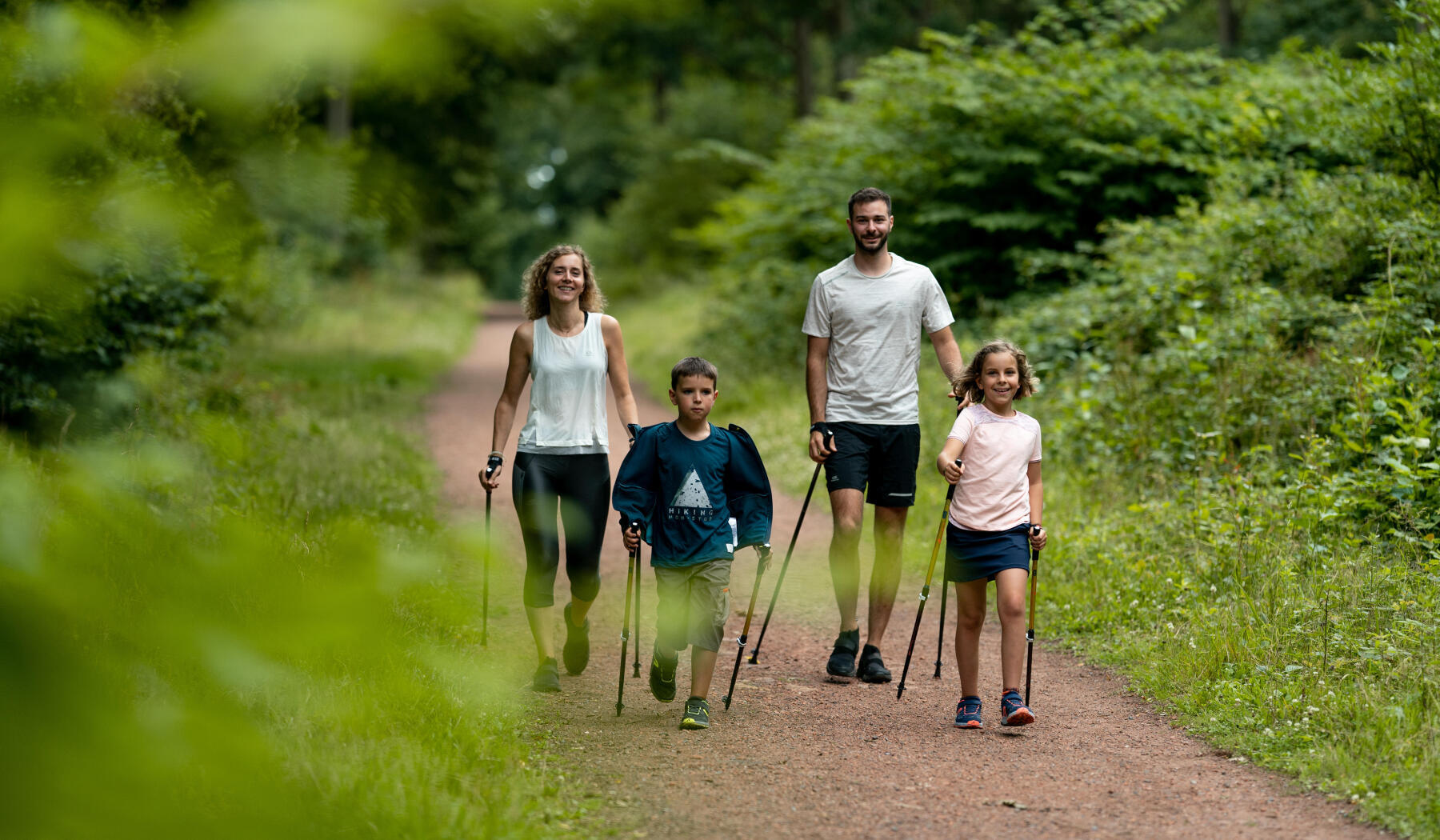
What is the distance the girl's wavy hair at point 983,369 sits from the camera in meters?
5.32

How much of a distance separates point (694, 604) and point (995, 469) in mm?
1463

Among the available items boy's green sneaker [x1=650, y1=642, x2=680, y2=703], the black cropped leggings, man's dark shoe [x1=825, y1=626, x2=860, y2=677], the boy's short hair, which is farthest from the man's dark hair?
boy's green sneaker [x1=650, y1=642, x2=680, y2=703]

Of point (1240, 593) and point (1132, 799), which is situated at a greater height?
point (1240, 593)

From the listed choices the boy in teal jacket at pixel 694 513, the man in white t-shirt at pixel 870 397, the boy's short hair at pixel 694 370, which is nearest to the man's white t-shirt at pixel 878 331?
the man in white t-shirt at pixel 870 397

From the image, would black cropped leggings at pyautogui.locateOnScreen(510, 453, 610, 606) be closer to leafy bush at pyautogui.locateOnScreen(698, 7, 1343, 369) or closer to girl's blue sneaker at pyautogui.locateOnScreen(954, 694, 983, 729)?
girl's blue sneaker at pyautogui.locateOnScreen(954, 694, 983, 729)

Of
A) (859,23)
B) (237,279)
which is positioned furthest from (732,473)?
(859,23)

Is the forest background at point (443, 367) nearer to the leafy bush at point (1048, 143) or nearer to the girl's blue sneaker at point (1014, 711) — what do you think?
the leafy bush at point (1048, 143)

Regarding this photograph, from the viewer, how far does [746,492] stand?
17.2 feet

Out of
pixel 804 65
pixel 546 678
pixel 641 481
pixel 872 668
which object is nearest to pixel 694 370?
pixel 641 481

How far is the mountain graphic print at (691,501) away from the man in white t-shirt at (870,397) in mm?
891

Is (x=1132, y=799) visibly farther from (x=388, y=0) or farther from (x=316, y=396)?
(x=316, y=396)

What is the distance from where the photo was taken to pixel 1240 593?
628 centimetres

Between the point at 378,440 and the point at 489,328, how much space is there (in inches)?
914

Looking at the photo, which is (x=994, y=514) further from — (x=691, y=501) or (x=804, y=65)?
(x=804, y=65)
